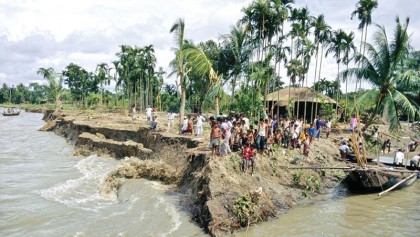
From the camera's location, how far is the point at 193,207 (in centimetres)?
1102

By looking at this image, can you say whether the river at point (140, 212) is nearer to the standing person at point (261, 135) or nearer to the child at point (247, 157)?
the child at point (247, 157)

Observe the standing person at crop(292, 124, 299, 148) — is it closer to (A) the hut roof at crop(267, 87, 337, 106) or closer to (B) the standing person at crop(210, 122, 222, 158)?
(B) the standing person at crop(210, 122, 222, 158)

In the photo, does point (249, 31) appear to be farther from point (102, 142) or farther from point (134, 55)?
point (134, 55)

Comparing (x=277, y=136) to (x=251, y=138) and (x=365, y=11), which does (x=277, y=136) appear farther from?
(x=365, y=11)

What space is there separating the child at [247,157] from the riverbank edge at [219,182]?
324 millimetres

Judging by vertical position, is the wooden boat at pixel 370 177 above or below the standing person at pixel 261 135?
below

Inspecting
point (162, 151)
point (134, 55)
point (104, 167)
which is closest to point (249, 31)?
point (162, 151)

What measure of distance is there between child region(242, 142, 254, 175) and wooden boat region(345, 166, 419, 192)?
471 centimetres

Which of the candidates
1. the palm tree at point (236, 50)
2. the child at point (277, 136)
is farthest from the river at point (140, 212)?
the palm tree at point (236, 50)

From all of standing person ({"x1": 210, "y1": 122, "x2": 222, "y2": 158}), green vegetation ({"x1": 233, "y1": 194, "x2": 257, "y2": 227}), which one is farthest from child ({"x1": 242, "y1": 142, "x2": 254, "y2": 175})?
green vegetation ({"x1": 233, "y1": 194, "x2": 257, "y2": 227})

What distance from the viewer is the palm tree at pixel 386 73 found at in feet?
59.1

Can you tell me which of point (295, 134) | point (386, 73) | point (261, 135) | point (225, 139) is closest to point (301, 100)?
point (386, 73)

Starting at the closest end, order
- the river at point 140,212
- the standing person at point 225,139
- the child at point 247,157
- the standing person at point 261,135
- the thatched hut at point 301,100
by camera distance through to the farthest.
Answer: the river at point 140,212, the child at point 247,157, the standing person at point 225,139, the standing person at point 261,135, the thatched hut at point 301,100

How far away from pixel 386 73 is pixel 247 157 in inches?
474
